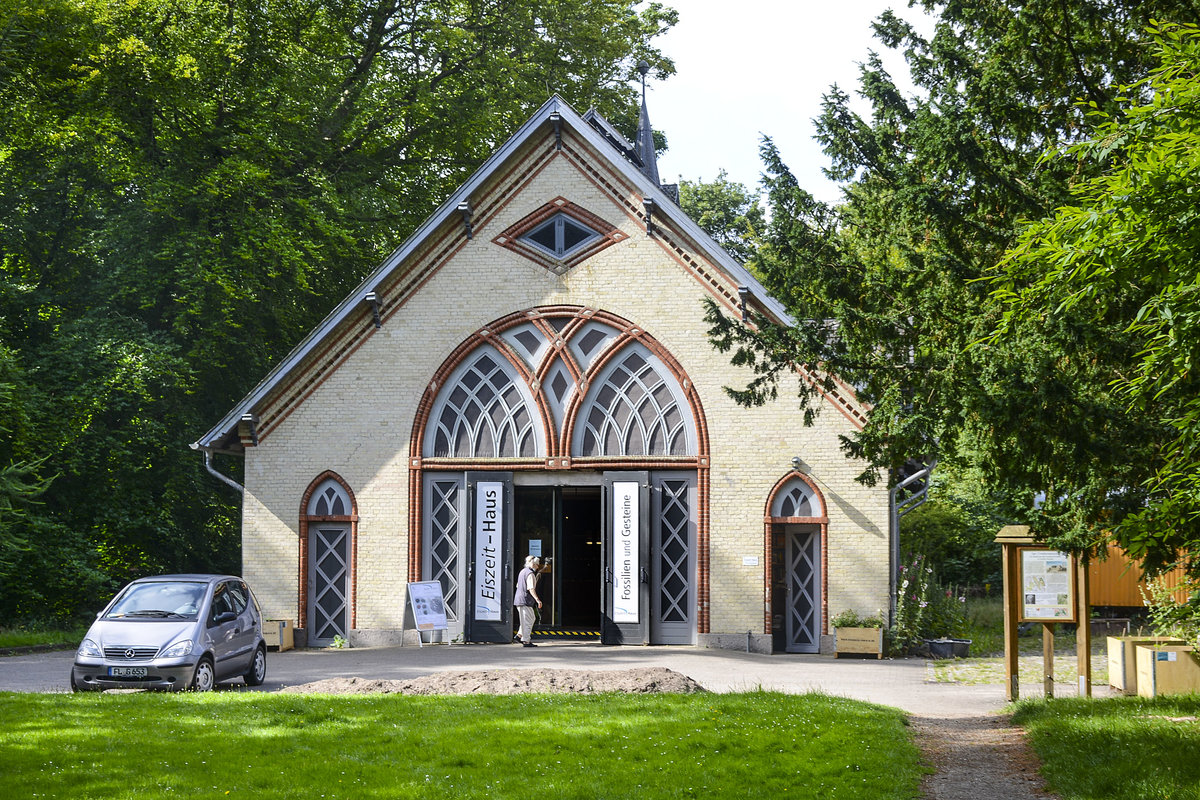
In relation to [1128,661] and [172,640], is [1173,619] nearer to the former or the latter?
[1128,661]

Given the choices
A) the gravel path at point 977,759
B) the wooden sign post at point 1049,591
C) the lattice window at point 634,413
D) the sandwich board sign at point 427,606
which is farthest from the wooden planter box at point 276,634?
the wooden sign post at point 1049,591

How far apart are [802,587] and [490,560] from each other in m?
5.78

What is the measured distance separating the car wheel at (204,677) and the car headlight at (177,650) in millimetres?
230

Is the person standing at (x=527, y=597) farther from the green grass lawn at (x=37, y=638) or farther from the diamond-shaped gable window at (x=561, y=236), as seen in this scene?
the green grass lawn at (x=37, y=638)

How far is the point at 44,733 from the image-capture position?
11.2 meters

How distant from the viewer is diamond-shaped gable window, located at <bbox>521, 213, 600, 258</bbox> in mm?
23391

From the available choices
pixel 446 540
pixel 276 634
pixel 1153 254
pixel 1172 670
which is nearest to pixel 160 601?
pixel 276 634

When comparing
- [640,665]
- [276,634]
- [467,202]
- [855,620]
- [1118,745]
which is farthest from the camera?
[467,202]

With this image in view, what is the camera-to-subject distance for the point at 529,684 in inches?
583

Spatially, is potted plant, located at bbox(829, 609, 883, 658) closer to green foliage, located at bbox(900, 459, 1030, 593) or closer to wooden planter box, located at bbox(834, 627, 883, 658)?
wooden planter box, located at bbox(834, 627, 883, 658)

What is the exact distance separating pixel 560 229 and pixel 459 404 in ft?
12.7

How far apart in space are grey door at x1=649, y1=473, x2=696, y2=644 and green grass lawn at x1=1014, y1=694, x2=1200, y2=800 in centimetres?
927

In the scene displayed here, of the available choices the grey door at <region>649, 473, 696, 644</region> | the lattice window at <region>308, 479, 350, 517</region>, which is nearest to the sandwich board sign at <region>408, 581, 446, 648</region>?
the lattice window at <region>308, 479, 350, 517</region>

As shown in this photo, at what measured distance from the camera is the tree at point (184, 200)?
26.5m
